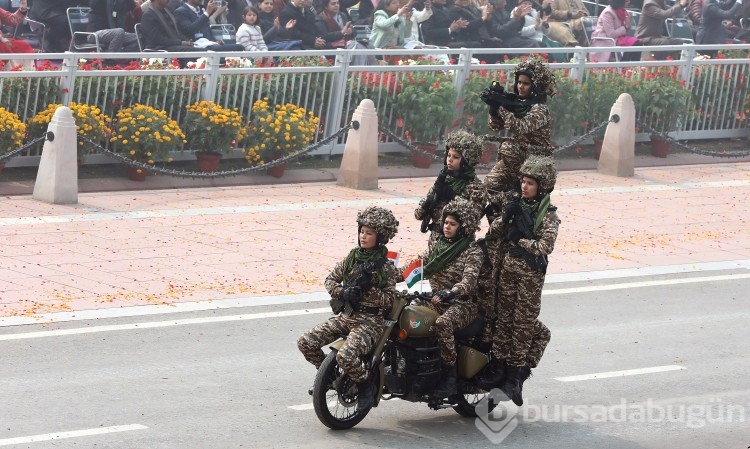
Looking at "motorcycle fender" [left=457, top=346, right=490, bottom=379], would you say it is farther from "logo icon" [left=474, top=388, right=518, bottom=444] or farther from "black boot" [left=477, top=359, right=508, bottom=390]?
"logo icon" [left=474, top=388, right=518, bottom=444]

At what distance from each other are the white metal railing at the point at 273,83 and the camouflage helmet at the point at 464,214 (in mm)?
8391

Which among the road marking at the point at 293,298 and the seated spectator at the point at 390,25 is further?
the seated spectator at the point at 390,25

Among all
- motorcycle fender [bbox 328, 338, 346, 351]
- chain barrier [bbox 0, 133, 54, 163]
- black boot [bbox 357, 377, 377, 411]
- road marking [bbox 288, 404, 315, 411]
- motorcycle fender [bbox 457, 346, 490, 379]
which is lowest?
road marking [bbox 288, 404, 315, 411]

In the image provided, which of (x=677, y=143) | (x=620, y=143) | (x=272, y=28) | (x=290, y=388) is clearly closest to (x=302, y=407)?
(x=290, y=388)

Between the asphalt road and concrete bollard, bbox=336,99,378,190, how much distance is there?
5396mm

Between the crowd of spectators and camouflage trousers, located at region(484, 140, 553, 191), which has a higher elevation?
the crowd of spectators

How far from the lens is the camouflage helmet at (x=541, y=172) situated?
8742 mm

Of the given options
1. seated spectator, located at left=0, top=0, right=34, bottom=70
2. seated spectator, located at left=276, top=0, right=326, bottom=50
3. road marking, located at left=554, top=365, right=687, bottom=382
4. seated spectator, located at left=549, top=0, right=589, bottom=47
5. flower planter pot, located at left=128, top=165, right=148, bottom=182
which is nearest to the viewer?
road marking, located at left=554, top=365, right=687, bottom=382

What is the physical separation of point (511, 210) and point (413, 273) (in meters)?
0.76

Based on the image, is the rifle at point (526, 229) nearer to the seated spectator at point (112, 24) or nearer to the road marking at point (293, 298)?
the road marking at point (293, 298)

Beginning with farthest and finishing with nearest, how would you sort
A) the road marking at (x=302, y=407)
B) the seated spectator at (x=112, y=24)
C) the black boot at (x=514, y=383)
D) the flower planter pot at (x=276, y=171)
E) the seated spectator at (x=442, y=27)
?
1. the seated spectator at (x=442, y=27)
2. the seated spectator at (x=112, y=24)
3. the flower planter pot at (x=276, y=171)
4. the road marking at (x=302, y=407)
5. the black boot at (x=514, y=383)

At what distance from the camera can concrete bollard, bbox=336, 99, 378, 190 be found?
56.5 ft

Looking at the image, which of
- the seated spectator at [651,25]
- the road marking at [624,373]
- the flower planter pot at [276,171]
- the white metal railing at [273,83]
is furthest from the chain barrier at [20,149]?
the seated spectator at [651,25]

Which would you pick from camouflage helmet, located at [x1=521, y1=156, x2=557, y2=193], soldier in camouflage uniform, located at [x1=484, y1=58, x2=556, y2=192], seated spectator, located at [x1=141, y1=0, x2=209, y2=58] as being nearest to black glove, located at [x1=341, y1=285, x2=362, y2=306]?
camouflage helmet, located at [x1=521, y1=156, x2=557, y2=193]
